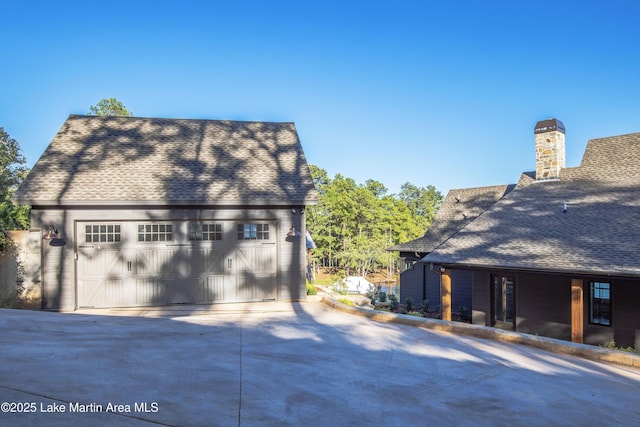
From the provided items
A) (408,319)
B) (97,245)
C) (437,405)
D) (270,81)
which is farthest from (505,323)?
(270,81)

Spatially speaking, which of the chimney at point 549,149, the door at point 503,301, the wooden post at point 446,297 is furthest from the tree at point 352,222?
the wooden post at point 446,297

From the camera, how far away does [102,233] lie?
11570mm

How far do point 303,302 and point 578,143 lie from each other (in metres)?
15.2

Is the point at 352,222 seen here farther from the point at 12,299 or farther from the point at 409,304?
the point at 12,299

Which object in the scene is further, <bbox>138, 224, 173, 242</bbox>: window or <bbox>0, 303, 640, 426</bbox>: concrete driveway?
<bbox>138, 224, 173, 242</bbox>: window

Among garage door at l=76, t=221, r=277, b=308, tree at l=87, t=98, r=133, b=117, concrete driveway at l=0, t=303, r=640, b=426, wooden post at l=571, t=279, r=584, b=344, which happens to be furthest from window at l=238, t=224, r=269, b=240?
tree at l=87, t=98, r=133, b=117

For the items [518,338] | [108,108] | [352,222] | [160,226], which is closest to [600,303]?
[518,338]

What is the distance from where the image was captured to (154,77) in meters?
22.8

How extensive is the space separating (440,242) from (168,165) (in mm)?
13207

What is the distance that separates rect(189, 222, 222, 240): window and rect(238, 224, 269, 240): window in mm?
569

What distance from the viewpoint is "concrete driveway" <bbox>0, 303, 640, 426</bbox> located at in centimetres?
394

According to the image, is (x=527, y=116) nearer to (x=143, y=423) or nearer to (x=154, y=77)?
(x=154, y=77)

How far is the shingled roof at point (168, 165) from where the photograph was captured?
1157cm

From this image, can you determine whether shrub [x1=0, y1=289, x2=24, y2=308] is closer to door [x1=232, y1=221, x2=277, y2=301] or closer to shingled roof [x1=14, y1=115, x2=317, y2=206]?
shingled roof [x1=14, y1=115, x2=317, y2=206]
